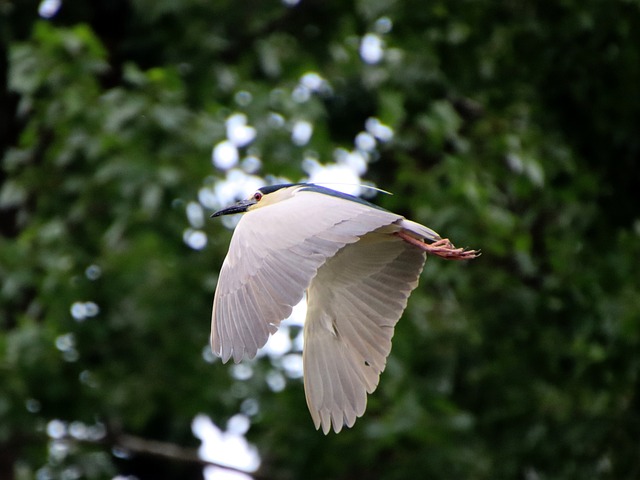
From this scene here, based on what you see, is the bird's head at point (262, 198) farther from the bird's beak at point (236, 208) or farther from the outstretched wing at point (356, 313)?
the outstretched wing at point (356, 313)

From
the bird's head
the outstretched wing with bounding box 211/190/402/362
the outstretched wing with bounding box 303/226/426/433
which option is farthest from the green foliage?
the outstretched wing with bounding box 211/190/402/362

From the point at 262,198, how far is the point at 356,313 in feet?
2.17

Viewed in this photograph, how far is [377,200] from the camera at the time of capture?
7219 millimetres

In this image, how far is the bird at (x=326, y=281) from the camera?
3725mm

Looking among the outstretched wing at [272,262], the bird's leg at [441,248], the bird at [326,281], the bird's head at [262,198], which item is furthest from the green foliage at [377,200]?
the outstretched wing at [272,262]

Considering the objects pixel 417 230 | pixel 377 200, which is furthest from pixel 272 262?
pixel 377 200

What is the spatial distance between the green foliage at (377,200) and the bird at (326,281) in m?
1.38

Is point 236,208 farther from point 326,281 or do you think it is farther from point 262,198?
point 326,281

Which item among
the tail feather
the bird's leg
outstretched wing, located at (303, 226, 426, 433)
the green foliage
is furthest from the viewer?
the green foliage

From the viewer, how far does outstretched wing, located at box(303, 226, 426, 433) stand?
14.6ft

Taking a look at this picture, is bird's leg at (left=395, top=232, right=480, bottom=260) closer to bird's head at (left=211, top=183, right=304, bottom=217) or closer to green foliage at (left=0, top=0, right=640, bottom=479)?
bird's head at (left=211, top=183, right=304, bottom=217)

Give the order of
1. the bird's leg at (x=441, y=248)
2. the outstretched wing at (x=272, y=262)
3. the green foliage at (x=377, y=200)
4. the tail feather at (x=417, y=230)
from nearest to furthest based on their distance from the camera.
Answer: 1. the outstretched wing at (x=272, y=262)
2. the tail feather at (x=417, y=230)
3. the bird's leg at (x=441, y=248)
4. the green foliage at (x=377, y=200)

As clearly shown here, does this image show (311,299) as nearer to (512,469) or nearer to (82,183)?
(82,183)

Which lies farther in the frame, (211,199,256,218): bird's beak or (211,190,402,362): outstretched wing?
(211,199,256,218): bird's beak
